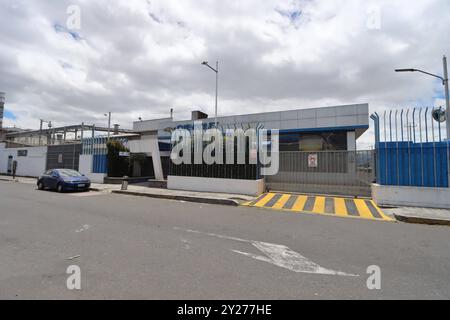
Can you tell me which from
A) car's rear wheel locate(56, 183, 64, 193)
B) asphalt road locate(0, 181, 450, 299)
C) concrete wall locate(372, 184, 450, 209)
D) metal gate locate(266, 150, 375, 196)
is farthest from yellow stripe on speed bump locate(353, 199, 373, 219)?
car's rear wheel locate(56, 183, 64, 193)

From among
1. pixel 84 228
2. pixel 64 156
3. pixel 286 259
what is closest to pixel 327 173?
pixel 286 259

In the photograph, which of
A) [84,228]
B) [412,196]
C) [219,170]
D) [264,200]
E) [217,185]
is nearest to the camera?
[84,228]

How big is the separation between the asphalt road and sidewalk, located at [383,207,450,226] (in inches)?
19.4

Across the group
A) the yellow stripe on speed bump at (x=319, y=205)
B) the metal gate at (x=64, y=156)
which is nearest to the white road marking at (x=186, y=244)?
the yellow stripe on speed bump at (x=319, y=205)

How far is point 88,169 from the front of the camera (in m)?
21.0

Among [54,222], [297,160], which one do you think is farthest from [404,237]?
[54,222]

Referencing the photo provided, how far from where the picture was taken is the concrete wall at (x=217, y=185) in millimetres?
13102

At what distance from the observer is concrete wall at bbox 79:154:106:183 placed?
20156 millimetres

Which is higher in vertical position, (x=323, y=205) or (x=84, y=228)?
(x=323, y=205)

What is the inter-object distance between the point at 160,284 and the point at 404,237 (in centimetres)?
604

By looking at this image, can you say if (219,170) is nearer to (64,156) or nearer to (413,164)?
(413,164)

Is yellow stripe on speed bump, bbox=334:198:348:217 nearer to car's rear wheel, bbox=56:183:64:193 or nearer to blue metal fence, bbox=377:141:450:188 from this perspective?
blue metal fence, bbox=377:141:450:188

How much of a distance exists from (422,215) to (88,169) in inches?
876

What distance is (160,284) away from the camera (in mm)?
3453
